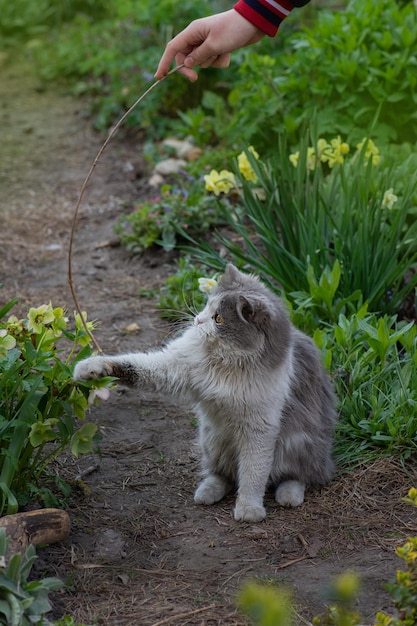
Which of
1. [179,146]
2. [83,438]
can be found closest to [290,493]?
[83,438]

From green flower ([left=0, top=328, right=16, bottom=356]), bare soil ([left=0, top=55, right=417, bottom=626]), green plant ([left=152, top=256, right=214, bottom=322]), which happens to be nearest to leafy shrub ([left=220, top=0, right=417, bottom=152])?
green plant ([left=152, top=256, right=214, bottom=322])

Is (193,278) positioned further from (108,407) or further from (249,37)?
(249,37)

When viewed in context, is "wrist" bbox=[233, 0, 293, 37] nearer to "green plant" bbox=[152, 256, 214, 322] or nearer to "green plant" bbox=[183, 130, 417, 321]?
"green plant" bbox=[183, 130, 417, 321]

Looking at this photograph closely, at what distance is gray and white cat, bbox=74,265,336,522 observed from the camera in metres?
3.05

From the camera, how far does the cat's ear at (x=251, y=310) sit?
3014mm

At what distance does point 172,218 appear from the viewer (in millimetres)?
5438

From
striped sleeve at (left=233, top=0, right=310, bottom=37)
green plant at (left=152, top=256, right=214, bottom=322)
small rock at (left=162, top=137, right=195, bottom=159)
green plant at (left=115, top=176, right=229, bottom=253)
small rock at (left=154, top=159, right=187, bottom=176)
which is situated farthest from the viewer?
small rock at (left=162, top=137, right=195, bottom=159)

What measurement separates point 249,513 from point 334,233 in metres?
1.77

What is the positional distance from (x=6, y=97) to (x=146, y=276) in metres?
4.73

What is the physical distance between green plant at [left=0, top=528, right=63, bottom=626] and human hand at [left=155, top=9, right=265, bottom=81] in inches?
70.5

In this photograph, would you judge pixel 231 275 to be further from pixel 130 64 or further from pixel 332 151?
pixel 130 64

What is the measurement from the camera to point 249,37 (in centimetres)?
319

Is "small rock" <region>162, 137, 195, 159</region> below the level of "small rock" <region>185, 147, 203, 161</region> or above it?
below

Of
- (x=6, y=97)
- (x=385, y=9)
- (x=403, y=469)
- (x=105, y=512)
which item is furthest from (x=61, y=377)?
(x=6, y=97)
